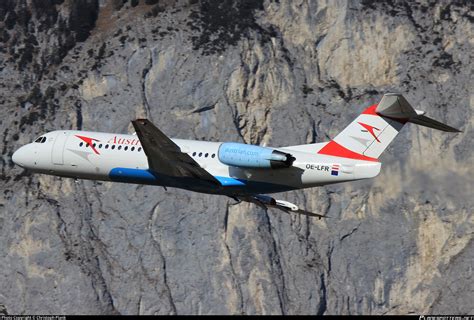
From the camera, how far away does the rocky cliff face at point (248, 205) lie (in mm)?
115000

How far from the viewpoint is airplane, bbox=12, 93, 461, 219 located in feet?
233

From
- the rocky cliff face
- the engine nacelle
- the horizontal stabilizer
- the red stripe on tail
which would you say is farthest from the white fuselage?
the rocky cliff face

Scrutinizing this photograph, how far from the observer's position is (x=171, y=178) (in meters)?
74.1

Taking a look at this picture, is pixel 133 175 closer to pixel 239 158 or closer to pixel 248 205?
pixel 239 158

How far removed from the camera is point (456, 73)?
11862 cm

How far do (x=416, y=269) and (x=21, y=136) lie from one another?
32515mm

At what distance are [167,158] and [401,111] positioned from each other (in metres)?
11.3

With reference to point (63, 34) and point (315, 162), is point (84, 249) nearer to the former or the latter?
point (63, 34)

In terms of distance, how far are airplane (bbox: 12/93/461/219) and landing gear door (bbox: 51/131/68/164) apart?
2.8 inches

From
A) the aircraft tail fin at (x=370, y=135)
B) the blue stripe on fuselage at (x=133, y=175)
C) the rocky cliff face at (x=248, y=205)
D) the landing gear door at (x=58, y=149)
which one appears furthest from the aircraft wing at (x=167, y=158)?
the rocky cliff face at (x=248, y=205)

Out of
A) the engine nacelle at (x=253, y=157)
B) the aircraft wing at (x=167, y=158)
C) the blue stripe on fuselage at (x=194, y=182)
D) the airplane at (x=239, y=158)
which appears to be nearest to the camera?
the engine nacelle at (x=253, y=157)

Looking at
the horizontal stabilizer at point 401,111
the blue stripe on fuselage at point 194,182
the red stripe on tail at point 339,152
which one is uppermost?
the horizontal stabilizer at point 401,111

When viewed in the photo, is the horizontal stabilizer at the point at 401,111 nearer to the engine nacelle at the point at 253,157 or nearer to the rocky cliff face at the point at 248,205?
the engine nacelle at the point at 253,157

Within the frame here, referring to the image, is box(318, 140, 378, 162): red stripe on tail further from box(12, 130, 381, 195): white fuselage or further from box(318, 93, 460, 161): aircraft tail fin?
box(12, 130, 381, 195): white fuselage
